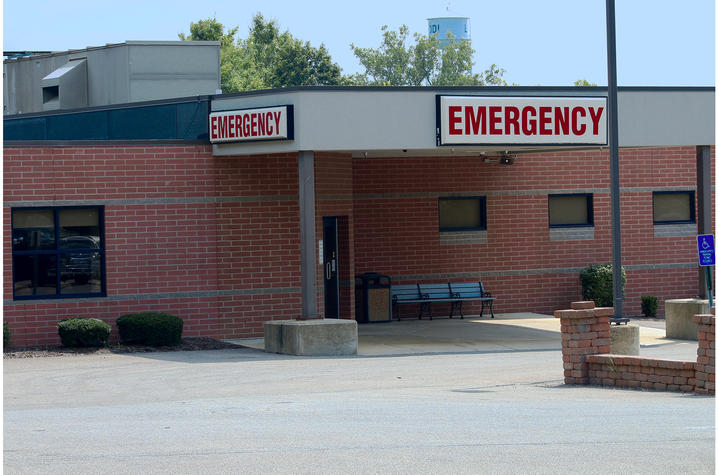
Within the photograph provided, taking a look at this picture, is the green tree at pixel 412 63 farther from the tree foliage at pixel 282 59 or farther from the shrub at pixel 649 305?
the shrub at pixel 649 305

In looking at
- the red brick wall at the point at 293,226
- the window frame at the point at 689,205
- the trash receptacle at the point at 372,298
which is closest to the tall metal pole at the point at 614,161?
the red brick wall at the point at 293,226

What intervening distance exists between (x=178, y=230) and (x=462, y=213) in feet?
25.8

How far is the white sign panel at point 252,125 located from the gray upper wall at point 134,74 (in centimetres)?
958

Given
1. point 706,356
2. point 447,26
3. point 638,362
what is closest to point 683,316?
point 638,362

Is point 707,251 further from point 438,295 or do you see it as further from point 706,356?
point 438,295

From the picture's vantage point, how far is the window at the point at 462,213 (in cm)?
2622

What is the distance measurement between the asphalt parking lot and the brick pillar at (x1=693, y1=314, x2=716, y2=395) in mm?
202

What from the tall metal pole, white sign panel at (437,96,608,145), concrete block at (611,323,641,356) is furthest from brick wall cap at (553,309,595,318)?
white sign panel at (437,96,608,145)

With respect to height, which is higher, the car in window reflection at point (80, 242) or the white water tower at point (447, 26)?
the white water tower at point (447, 26)

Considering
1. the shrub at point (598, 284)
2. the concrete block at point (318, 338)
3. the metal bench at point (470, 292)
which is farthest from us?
the shrub at point (598, 284)

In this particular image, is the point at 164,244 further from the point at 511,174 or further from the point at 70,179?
the point at 511,174

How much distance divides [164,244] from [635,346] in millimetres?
9681

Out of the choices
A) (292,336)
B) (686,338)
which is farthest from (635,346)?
(292,336)

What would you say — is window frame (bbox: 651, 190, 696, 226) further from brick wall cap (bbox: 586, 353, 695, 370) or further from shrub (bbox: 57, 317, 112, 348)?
shrub (bbox: 57, 317, 112, 348)
